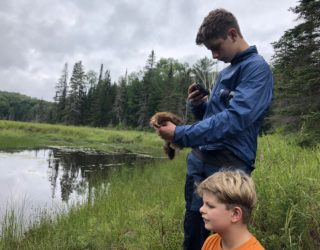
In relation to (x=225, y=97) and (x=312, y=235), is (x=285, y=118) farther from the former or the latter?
(x=225, y=97)

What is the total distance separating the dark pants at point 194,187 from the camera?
110 inches

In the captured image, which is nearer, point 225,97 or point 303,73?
point 225,97

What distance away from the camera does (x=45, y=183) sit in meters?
13.2

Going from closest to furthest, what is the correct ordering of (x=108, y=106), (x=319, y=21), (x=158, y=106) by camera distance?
(x=319, y=21) < (x=158, y=106) < (x=108, y=106)

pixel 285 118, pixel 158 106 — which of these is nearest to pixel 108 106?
pixel 158 106

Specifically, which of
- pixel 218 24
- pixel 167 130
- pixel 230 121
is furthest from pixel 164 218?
pixel 218 24

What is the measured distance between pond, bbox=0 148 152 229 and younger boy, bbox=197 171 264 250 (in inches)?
225

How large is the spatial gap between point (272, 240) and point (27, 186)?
1028cm

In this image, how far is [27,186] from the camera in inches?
494

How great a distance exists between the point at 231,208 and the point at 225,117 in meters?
0.53

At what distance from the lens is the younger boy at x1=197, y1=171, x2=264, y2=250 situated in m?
2.23

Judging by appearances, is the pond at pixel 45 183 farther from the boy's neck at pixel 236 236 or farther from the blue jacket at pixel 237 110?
the boy's neck at pixel 236 236

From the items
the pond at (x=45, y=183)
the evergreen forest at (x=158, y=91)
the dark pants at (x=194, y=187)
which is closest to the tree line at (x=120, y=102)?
the evergreen forest at (x=158, y=91)

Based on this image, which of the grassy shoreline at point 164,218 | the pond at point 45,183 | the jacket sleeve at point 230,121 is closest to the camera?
the jacket sleeve at point 230,121
